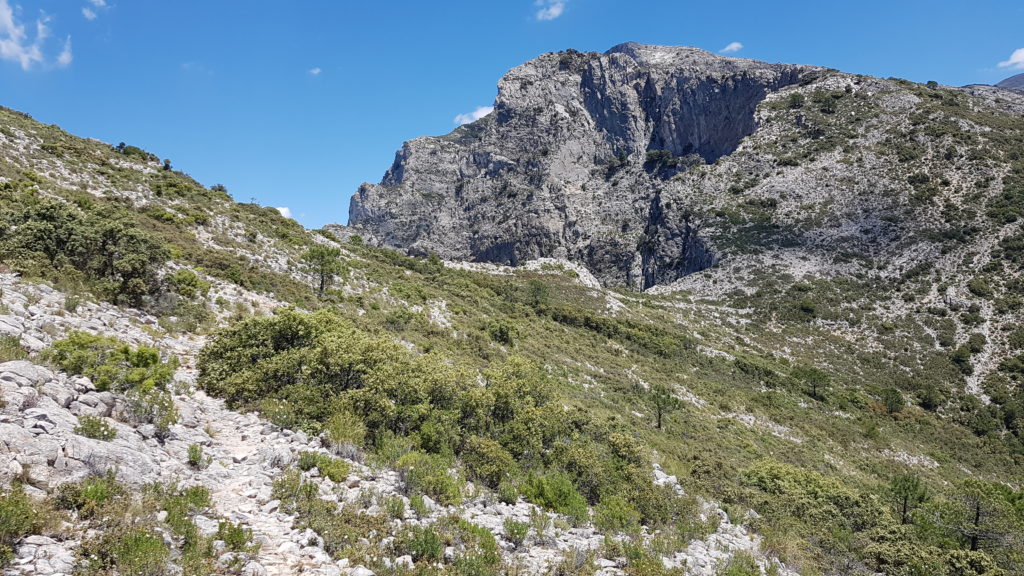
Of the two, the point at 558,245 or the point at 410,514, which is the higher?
the point at 558,245

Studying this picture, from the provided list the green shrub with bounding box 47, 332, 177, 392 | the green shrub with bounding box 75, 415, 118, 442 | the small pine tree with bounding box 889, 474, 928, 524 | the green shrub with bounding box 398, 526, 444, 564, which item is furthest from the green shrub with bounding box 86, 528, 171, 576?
the small pine tree with bounding box 889, 474, 928, 524

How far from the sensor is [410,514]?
26.7 ft

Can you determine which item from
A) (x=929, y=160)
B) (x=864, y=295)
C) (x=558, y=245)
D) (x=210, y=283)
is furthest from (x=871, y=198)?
(x=210, y=283)

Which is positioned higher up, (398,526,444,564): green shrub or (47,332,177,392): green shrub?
(47,332,177,392): green shrub

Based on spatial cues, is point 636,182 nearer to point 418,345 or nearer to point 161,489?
point 418,345

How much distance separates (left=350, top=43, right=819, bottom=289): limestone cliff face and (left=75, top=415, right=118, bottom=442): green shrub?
374 feet

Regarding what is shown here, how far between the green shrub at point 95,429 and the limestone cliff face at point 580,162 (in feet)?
374

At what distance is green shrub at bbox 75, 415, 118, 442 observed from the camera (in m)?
6.69

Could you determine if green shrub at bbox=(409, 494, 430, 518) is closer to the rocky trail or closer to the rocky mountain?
the rocky trail

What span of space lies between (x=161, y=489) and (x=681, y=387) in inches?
1352

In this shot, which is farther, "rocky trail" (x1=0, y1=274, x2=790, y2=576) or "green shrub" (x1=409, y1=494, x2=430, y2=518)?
"green shrub" (x1=409, y1=494, x2=430, y2=518)

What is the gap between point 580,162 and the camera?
156625 mm

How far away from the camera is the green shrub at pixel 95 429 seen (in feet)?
22.0

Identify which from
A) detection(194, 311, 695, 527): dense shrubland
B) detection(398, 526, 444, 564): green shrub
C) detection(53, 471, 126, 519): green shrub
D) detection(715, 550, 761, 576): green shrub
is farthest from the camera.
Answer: detection(194, 311, 695, 527): dense shrubland
